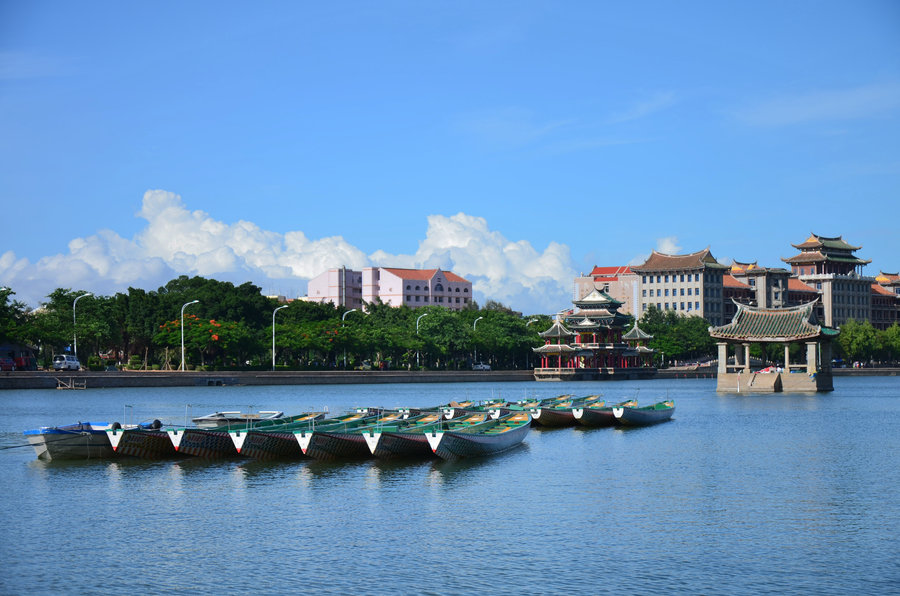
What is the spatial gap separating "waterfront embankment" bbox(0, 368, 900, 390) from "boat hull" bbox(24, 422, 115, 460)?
5370 centimetres

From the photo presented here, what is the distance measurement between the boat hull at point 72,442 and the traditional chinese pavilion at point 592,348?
101 metres

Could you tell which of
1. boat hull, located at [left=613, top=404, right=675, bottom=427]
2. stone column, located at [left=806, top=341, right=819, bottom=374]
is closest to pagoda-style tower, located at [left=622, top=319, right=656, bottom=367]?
stone column, located at [left=806, top=341, right=819, bottom=374]

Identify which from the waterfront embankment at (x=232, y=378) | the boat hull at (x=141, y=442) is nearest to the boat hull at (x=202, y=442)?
the boat hull at (x=141, y=442)

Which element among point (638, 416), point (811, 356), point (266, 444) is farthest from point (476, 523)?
point (811, 356)

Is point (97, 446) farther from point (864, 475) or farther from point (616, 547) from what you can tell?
point (864, 475)

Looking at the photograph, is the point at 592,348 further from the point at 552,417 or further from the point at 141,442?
the point at 141,442

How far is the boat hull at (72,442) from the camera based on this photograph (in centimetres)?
4200

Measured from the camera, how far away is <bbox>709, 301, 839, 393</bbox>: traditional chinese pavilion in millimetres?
103750

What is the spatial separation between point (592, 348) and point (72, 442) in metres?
108

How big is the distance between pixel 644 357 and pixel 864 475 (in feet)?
377

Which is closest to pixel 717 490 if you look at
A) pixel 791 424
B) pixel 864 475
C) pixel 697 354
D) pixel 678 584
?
pixel 864 475

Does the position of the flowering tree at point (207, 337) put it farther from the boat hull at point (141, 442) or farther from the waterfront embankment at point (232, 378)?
the boat hull at point (141, 442)

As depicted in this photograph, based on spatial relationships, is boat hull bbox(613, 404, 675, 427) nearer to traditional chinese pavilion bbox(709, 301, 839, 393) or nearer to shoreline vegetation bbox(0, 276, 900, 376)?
traditional chinese pavilion bbox(709, 301, 839, 393)

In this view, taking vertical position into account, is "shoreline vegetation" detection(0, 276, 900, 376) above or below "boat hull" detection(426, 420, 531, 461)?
above
